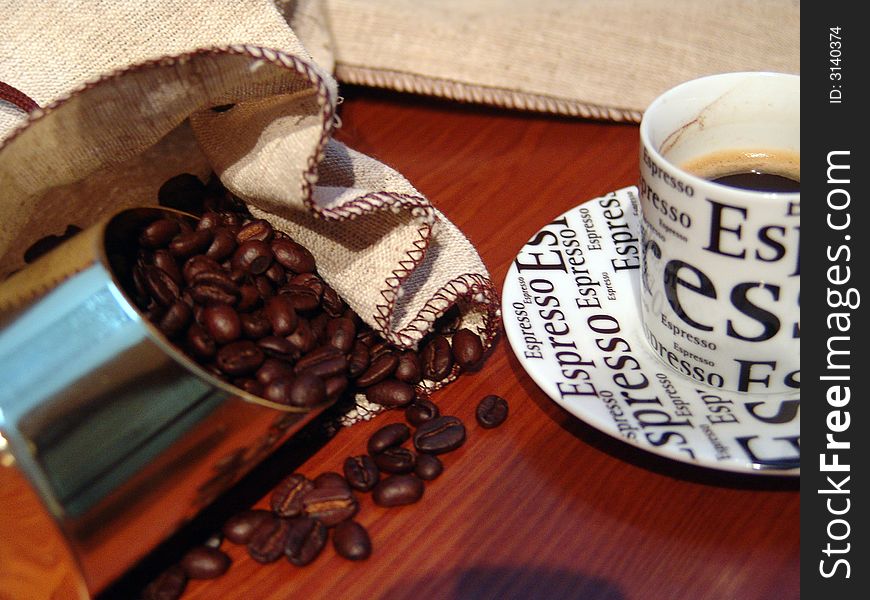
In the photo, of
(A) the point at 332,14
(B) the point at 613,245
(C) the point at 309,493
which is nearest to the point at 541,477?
(C) the point at 309,493

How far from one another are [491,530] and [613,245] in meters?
0.42

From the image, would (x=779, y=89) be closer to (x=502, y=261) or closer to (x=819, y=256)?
(x=819, y=256)

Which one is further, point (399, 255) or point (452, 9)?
point (452, 9)

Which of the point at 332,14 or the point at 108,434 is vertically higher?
the point at 332,14

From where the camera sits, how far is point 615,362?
0.92m

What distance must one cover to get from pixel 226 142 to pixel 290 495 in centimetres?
45

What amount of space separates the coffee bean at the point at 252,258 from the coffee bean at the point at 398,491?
28cm

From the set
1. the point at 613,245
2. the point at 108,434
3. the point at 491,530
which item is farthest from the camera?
the point at 613,245

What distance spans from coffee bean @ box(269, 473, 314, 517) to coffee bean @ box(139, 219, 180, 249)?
0.94 feet

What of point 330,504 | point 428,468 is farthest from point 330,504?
point 428,468

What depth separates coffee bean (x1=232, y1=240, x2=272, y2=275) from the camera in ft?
3.05

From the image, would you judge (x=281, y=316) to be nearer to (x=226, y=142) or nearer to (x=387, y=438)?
(x=387, y=438)

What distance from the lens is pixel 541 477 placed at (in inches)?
34.0

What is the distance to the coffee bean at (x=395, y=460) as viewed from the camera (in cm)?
86
